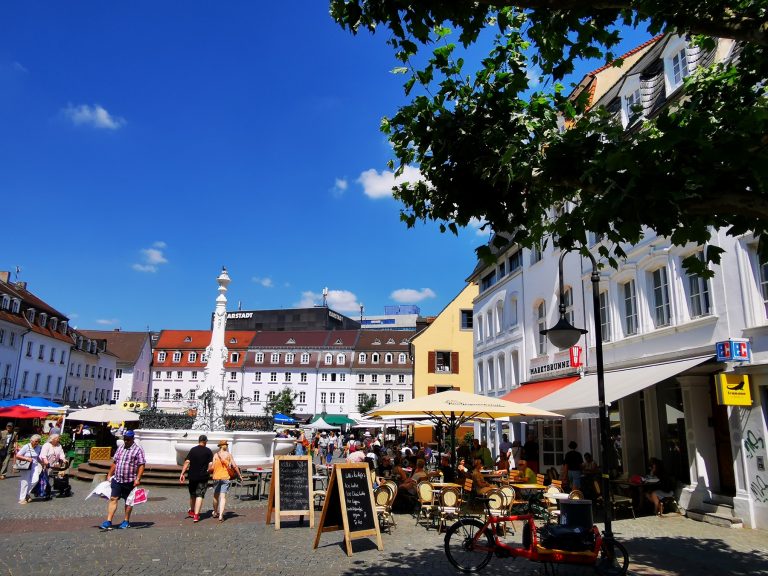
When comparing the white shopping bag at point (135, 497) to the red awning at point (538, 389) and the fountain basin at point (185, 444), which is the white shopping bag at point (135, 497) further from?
the red awning at point (538, 389)

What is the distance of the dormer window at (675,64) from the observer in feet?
48.3

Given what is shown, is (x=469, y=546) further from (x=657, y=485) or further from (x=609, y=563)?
(x=657, y=485)

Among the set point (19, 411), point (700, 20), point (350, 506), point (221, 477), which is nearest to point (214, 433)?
point (221, 477)

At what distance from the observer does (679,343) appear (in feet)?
46.4

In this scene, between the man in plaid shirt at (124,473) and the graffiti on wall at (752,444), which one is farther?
the graffiti on wall at (752,444)

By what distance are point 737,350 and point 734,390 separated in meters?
0.79

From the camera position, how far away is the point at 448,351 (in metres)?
45.8

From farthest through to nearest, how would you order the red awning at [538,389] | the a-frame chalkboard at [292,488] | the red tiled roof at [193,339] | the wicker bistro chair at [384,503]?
the red tiled roof at [193,339]
the red awning at [538,389]
the wicker bistro chair at [384,503]
the a-frame chalkboard at [292,488]

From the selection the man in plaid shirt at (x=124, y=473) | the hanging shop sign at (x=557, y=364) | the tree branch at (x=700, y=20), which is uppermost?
the tree branch at (x=700, y=20)

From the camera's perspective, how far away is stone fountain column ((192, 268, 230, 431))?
71.8ft

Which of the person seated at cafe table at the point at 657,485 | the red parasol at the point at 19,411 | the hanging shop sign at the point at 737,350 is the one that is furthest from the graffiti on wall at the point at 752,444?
the red parasol at the point at 19,411

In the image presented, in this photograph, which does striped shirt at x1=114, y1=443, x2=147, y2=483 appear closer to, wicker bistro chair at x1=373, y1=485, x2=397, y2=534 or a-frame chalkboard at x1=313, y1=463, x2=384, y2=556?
a-frame chalkboard at x1=313, y1=463, x2=384, y2=556

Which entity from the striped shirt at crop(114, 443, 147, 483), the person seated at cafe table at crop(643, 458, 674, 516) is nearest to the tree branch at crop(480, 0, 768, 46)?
the striped shirt at crop(114, 443, 147, 483)

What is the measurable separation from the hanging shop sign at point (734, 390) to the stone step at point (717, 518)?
235cm
